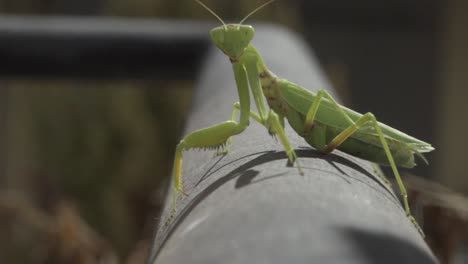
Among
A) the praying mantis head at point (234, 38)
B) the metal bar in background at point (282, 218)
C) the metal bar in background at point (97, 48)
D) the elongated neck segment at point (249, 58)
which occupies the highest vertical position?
the metal bar in background at point (282, 218)

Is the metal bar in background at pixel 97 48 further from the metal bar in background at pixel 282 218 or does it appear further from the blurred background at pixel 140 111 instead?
the metal bar in background at pixel 282 218

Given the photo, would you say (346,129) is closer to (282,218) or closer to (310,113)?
(310,113)

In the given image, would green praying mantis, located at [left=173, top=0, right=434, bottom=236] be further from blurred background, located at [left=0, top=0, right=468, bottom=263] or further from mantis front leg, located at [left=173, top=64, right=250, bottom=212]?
blurred background, located at [left=0, top=0, right=468, bottom=263]


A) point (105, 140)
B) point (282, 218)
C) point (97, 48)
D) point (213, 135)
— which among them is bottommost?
point (105, 140)

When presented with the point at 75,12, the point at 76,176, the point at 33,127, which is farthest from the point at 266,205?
the point at 75,12

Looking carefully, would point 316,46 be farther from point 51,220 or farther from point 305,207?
point 305,207

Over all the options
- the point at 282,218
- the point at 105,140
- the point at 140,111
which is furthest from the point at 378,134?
the point at 140,111

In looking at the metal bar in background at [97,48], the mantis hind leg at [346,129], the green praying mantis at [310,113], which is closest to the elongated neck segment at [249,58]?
the green praying mantis at [310,113]
